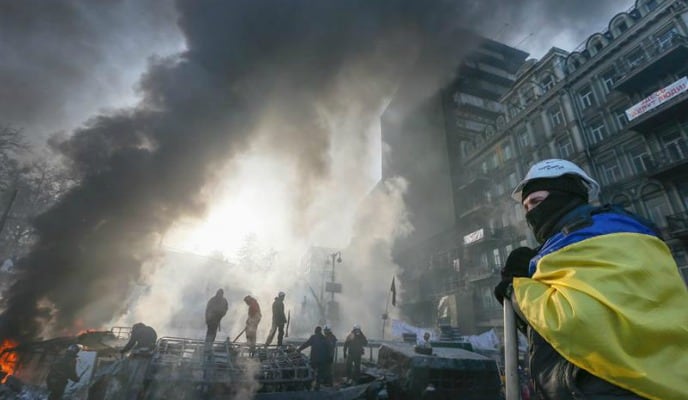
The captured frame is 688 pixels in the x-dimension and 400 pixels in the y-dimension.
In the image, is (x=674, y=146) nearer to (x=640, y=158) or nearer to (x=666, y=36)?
(x=640, y=158)

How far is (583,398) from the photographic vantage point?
3.59ft

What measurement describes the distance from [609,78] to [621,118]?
280 cm

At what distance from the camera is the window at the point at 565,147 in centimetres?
1997

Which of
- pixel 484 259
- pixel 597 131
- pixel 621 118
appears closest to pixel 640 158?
pixel 621 118

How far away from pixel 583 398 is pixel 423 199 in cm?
3852

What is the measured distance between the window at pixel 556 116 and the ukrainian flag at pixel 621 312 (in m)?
25.0

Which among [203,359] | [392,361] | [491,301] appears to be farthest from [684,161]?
[203,359]

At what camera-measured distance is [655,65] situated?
50.2 feet

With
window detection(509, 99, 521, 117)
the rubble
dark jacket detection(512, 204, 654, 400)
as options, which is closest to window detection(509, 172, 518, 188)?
window detection(509, 99, 521, 117)

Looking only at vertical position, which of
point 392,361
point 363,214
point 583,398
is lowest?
point 392,361

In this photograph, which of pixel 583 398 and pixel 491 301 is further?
pixel 491 301

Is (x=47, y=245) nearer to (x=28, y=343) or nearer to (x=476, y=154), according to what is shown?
(x=28, y=343)

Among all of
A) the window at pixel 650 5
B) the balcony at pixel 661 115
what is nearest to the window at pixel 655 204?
the balcony at pixel 661 115

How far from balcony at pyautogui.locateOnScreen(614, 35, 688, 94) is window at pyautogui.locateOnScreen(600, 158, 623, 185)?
Answer: 13.1 feet
